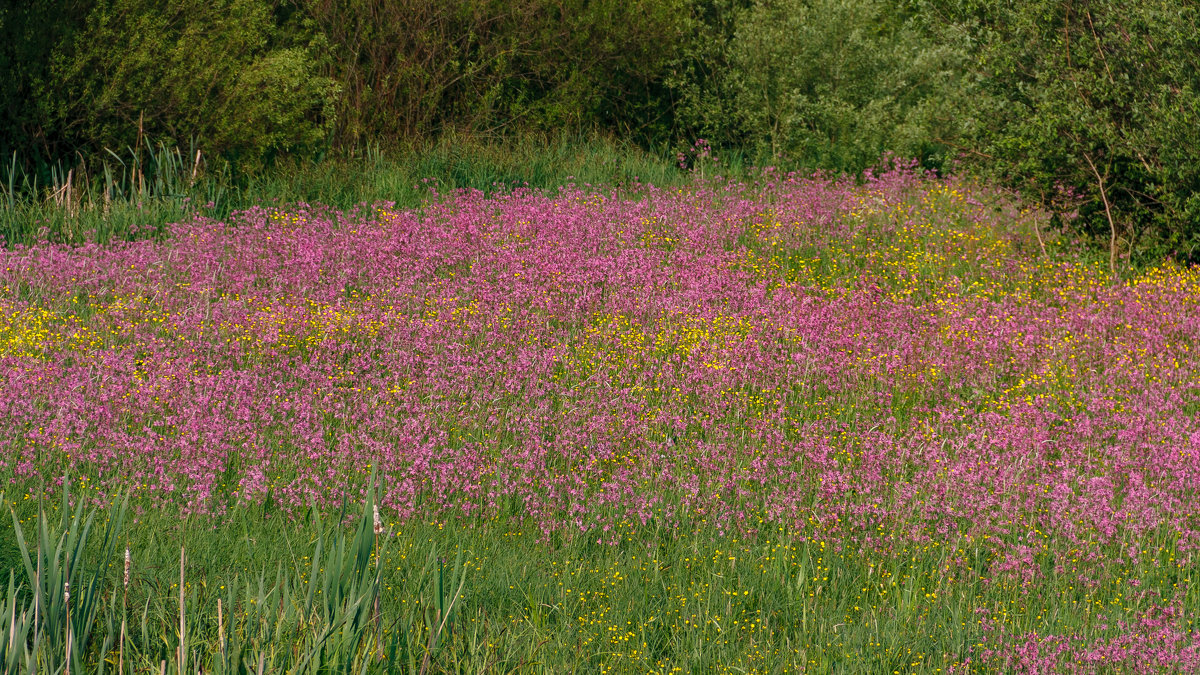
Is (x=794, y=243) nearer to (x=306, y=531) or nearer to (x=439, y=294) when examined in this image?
(x=439, y=294)

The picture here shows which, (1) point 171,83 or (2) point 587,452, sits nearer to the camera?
(2) point 587,452

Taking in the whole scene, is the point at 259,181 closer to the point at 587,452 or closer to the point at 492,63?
the point at 492,63

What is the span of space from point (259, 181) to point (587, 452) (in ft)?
26.9

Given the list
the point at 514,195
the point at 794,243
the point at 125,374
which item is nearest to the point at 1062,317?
the point at 794,243

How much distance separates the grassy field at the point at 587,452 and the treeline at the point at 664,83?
157cm

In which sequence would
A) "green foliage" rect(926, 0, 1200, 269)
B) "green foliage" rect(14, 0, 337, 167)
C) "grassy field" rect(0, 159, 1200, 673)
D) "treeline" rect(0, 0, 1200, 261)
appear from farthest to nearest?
"green foliage" rect(14, 0, 337, 167) < "treeline" rect(0, 0, 1200, 261) < "green foliage" rect(926, 0, 1200, 269) < "grassy field" rect(0, 159, 1200, 673)

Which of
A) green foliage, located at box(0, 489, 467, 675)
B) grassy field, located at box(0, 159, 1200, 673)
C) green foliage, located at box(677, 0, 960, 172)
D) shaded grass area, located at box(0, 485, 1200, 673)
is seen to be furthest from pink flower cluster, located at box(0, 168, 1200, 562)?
green foliage, located at box(677, 0, 960, 172)

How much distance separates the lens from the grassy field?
13.5 feet

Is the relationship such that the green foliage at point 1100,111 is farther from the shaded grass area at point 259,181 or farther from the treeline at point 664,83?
the shaded grass area at point 259,181

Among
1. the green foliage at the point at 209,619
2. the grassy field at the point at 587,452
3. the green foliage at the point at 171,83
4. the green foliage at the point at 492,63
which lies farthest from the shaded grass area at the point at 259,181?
the green foliage at the point at 209,619

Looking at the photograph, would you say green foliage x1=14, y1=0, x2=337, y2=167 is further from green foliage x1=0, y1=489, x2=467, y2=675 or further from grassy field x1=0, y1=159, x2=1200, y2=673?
green foliage x1=0, y1=489, x2=467, y2=675

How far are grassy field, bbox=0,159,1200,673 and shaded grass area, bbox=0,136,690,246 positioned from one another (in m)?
0.65

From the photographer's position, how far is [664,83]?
1883 centimetres

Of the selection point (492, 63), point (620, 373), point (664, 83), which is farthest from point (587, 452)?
point (664, 83)
